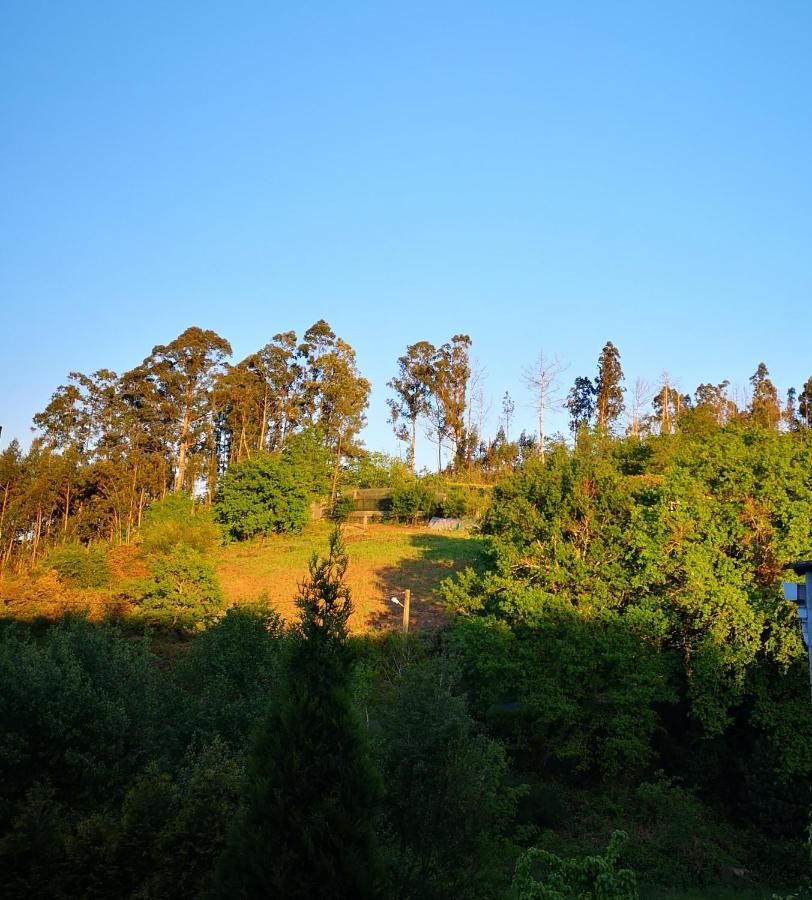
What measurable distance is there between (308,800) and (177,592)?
24742mm

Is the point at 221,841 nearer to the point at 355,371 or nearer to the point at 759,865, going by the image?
the point at 759,865

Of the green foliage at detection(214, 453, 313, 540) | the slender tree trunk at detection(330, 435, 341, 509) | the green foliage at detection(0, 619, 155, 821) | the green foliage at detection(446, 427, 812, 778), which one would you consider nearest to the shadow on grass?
the green foliage at detection(446, 427, 812, 778)

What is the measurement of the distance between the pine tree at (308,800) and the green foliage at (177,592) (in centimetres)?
2330

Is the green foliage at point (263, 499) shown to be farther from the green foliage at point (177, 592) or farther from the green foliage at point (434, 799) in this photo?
the green foliage at point (434, 799)

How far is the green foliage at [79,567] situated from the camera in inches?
1347

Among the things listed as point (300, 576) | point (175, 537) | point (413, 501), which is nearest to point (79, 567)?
point (175, 537)

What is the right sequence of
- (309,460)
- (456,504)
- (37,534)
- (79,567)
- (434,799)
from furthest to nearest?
(309,460), (456,504), (37,534), (79,567), (434,799)

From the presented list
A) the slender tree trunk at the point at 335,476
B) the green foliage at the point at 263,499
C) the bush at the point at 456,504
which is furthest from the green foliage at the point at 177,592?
the slender tree trunk at the point at 335,476

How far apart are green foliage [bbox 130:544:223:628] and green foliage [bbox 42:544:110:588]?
3.16 metres

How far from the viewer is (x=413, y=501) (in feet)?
192

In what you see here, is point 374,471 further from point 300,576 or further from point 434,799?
point 434,799

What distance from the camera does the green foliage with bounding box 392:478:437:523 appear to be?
58406mm

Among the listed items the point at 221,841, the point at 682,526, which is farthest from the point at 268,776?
the point at 682,526

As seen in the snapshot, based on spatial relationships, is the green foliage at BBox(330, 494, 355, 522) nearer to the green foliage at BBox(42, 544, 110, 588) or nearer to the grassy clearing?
the grassy clearing
